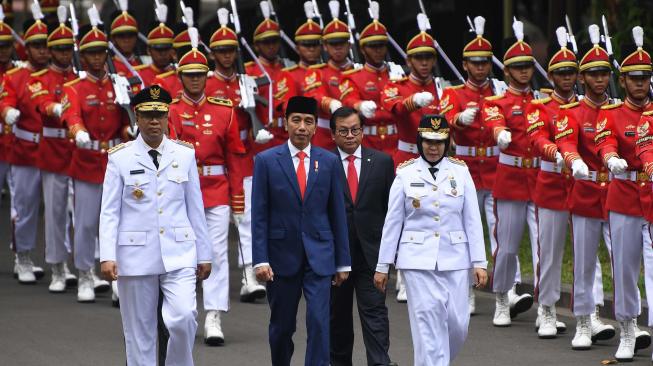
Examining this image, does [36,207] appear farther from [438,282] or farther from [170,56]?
[438,282]

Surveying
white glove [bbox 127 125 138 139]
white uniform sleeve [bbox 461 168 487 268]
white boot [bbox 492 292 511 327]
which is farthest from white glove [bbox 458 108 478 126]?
white uniform sleeve [bbox 461 168 487 268]

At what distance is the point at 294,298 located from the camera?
34.2 feet

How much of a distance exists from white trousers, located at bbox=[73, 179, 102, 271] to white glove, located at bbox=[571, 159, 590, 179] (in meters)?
4.80

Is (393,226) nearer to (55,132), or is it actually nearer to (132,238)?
(132,238)

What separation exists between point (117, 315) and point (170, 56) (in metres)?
2.85

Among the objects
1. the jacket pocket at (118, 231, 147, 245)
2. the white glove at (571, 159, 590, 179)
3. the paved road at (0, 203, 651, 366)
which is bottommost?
the paved road at (0, 203, 651, 366)

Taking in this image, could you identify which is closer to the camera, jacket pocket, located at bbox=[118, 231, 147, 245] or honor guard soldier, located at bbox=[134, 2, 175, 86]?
jacket pocket, located at bbox=[118, 231, 147, 245]

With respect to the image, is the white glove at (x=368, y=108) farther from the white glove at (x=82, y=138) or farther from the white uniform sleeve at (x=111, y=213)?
the white uniform sleeve at (x=111, y=213)

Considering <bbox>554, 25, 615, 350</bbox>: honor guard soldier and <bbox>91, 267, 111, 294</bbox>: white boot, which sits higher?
<bbox>554, 25, 615, 350</bbox>: honor guard soldier

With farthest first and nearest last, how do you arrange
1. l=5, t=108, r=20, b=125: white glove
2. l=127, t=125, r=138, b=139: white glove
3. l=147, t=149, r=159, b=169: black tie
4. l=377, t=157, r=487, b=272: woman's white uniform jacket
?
l=5, t=108, r=20, b=125: white glove → l=127, t=125, r=138, b=139: white glove → l=377, t=157, r=487, b=272: woman's white uniform jacket → l=147, t=149, r=159, b=169: black tie

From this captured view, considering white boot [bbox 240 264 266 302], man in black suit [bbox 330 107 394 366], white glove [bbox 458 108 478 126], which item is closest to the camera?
man in black suit [bbox 330 107 394 366]

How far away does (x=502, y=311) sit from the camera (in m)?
13.4

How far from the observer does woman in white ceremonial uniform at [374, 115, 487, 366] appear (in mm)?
10172

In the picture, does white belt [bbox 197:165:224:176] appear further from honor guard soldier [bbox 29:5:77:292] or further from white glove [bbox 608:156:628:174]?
white glove [bbox 608:156:628:174]
